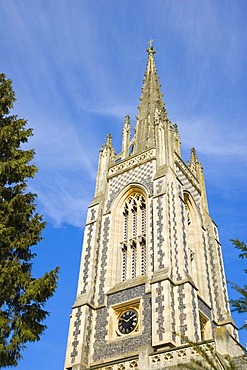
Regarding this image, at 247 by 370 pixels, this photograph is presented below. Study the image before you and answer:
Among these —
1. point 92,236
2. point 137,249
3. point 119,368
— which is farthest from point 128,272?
point 119,368

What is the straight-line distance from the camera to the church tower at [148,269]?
16.8 meters

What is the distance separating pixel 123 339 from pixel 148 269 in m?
3.03

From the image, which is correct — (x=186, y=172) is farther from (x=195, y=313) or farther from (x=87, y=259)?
(x=195, y=313)

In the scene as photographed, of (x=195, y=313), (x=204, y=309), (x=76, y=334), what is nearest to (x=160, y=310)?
(x=195, y=313)

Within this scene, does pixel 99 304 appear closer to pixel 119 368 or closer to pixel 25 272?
pixel 119 368

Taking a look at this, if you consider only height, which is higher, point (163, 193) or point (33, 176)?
point (163, 193)

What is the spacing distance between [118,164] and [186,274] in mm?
9274

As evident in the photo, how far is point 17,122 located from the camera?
1371 cm

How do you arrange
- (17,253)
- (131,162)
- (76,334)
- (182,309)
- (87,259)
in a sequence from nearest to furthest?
(17,253) → (182,309) → (76,334) → (87,259) → (131,162)

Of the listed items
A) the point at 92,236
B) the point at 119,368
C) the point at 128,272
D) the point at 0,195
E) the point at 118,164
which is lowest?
the point at 119,368

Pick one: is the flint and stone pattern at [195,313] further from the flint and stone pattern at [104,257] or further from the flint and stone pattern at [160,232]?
the flint and stone pattern at [104,257]

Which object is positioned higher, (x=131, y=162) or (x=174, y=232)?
(x=131, y=162)

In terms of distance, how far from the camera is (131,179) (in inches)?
942

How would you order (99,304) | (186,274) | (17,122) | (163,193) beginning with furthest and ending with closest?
(163,193), (99,304), (186,274), (17,122)
